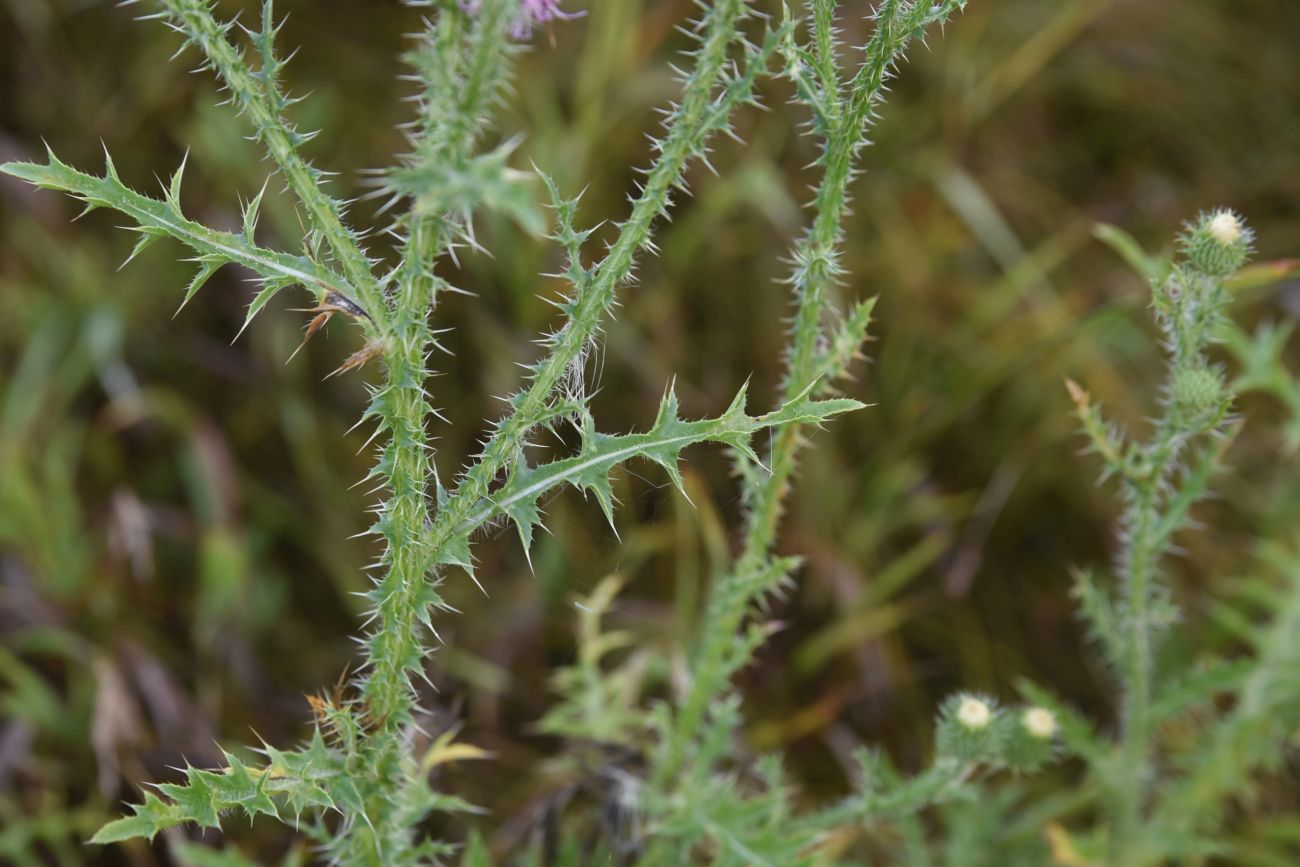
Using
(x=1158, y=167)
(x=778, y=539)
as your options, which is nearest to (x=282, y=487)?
(x=778, y=539)

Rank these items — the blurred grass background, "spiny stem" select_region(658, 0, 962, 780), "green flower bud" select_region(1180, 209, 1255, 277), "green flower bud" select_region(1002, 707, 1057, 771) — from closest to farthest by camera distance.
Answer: "spiny stem" select_region(658, 0, 962, 780) → "green flower bud" select_region(1180, 209, 1255, 277) → "green flower bud" select_region(1002, 707, 1057, 771) → the blurred grass background

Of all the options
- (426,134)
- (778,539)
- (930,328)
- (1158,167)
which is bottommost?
(778,539)

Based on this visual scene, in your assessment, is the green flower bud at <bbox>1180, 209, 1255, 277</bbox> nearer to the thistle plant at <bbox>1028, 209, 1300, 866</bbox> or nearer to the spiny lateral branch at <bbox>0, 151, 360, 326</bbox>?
the thistle plant at <bbox>1028, 209, 1300, 866</bbox>

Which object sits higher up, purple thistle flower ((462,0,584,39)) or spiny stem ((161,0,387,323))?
purple thistle flower ((462,0,584,39))

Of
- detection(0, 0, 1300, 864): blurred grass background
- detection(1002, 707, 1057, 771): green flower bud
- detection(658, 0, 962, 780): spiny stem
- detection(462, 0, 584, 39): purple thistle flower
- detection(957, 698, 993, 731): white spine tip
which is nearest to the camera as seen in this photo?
detection(462, 0, 584, 39): purple thistle flower

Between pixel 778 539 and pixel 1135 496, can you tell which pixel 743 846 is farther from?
pixel 778 539

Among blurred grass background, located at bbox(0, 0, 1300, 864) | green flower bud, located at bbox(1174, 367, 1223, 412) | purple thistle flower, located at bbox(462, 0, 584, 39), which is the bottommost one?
blurred grass background, located at bbox(0, 0, 1300, 864)

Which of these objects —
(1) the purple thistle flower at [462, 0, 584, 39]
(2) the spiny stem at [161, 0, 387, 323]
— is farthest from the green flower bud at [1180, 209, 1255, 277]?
(2) the spiny stem at [161, 0, 387, 323]

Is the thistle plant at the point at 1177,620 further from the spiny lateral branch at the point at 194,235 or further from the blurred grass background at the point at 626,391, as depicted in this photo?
the spiny lateral branch at the point at 194,235
